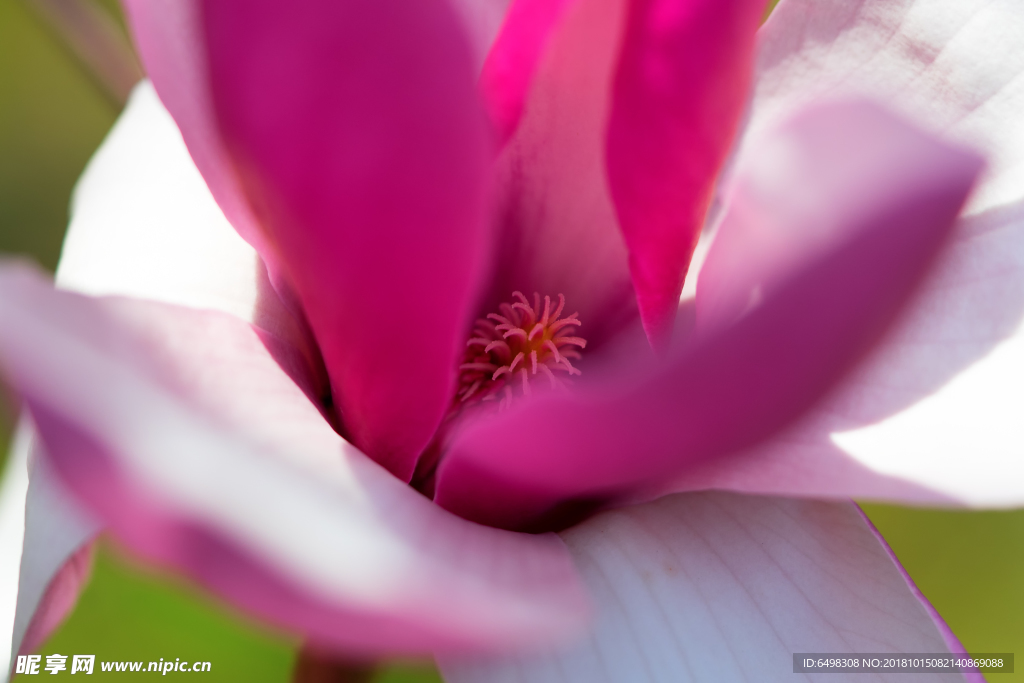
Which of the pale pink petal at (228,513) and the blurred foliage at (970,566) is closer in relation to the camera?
the pale pink petal at (228,513)

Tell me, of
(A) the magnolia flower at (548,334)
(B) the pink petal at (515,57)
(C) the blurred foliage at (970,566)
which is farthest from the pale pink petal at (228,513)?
(C) the blurred foliage at (970,566)

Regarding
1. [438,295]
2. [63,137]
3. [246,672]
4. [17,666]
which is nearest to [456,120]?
[438,295]

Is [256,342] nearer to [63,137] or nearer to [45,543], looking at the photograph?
[45,543]

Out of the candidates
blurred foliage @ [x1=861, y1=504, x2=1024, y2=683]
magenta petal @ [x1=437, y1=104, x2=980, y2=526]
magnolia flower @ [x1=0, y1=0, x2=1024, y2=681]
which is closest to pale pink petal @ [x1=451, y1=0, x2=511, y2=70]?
magnolia flower @ [x1=0, y1=0, x2=1024, y2=681]

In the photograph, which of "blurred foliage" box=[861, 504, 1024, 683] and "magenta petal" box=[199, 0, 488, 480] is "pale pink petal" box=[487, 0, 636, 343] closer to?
"magenta petal" box=[199, 0, 488, 480]

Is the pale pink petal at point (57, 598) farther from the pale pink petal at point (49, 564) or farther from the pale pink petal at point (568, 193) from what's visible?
the pale pink petal at point (568, 193)

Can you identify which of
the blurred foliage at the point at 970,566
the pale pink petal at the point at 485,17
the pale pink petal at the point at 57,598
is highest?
the pale pink petal at the point at 485,17
